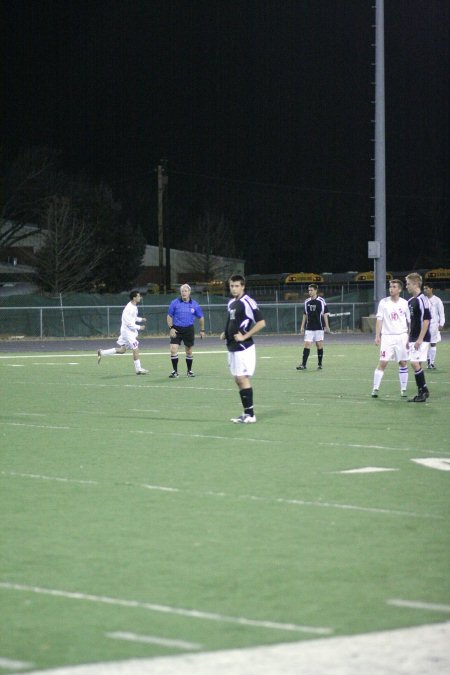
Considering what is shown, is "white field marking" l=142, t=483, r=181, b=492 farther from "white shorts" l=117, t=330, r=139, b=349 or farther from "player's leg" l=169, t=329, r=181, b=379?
"white shorts" l=117, t=330, r=139, b=349

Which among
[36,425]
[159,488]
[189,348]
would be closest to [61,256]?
[189,348]

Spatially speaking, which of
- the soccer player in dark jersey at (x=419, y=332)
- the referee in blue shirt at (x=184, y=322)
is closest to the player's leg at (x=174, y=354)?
the referee in blue shirt at (x=184, y=322)

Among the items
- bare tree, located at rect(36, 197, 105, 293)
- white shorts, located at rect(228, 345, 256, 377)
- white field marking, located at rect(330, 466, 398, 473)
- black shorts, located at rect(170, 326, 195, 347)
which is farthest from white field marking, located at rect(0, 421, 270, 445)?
bare tree, located at rect(36, 197, 105, 293)

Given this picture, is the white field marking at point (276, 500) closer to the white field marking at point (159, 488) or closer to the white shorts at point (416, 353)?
the white field marking at point (159, 488)

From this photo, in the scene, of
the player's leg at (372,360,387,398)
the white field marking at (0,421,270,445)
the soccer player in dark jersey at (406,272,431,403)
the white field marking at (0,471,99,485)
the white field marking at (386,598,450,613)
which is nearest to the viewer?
the white field marking at (386,598,450,613)

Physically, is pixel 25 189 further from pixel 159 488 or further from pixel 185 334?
pixel 159 488

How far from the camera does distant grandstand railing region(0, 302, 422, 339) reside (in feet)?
161

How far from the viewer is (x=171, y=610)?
6.31 metres

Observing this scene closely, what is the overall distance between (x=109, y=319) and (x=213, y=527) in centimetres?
4185

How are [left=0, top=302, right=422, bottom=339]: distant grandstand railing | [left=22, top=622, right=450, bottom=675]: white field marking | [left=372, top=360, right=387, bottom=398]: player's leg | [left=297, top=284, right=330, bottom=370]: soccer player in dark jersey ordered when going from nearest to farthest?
[left=22, top=622, right=450, bottom=675]: white field marking, [left=372, top=360, right=387, bottom=398]: player's leg, [left=297, top=284, right=330, bottom=370]: soccer player in dark jersey, [left=0, top=302, right=422, bottom=339]: distant grandstand railing

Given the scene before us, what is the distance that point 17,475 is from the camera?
11.3 meters

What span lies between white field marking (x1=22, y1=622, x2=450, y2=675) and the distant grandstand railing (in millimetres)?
43324

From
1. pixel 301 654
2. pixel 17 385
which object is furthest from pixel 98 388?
pixel 301 654

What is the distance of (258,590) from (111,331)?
43.8 m
